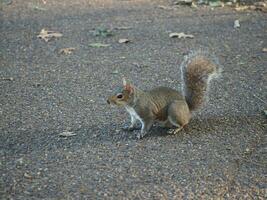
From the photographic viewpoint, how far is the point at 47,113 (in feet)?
13.8

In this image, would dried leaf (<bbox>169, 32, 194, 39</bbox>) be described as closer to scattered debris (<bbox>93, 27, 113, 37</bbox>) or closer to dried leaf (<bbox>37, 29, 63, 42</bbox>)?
scattered debris (<bbox>93, 27, 113, 37</bbox>)

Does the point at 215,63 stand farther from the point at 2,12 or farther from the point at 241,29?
the point at 2,12

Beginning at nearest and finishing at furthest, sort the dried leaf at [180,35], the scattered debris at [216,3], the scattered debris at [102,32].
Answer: the dried leaf at [180,35]
the scattered debris at [102,32]
the scattered debris at [216,3]

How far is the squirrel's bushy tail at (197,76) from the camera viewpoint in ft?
12.6

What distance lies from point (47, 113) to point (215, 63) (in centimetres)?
137

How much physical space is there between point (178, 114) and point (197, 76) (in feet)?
1.12

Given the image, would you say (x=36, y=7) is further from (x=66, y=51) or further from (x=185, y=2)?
(x=66, y=51)

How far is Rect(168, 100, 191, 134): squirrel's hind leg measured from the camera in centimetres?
370

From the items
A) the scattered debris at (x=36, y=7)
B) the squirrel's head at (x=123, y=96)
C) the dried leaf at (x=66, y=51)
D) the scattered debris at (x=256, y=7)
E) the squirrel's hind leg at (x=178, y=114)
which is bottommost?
the dried leaf at (x=66, y=51)

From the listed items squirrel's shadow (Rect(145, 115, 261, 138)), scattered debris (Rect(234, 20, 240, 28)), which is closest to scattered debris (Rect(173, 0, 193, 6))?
scattered debris (Rect(234, 20, 240, 28))

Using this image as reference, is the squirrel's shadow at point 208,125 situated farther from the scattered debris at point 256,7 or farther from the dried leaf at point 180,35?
the scattered debris at point 256,7

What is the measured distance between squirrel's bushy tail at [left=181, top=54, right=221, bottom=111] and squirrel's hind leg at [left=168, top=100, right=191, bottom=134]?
0.13 metres

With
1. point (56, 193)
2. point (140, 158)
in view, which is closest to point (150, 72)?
point (140, 158)

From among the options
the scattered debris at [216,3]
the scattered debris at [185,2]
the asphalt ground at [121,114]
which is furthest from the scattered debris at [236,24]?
the scattered debris at [185,2]
